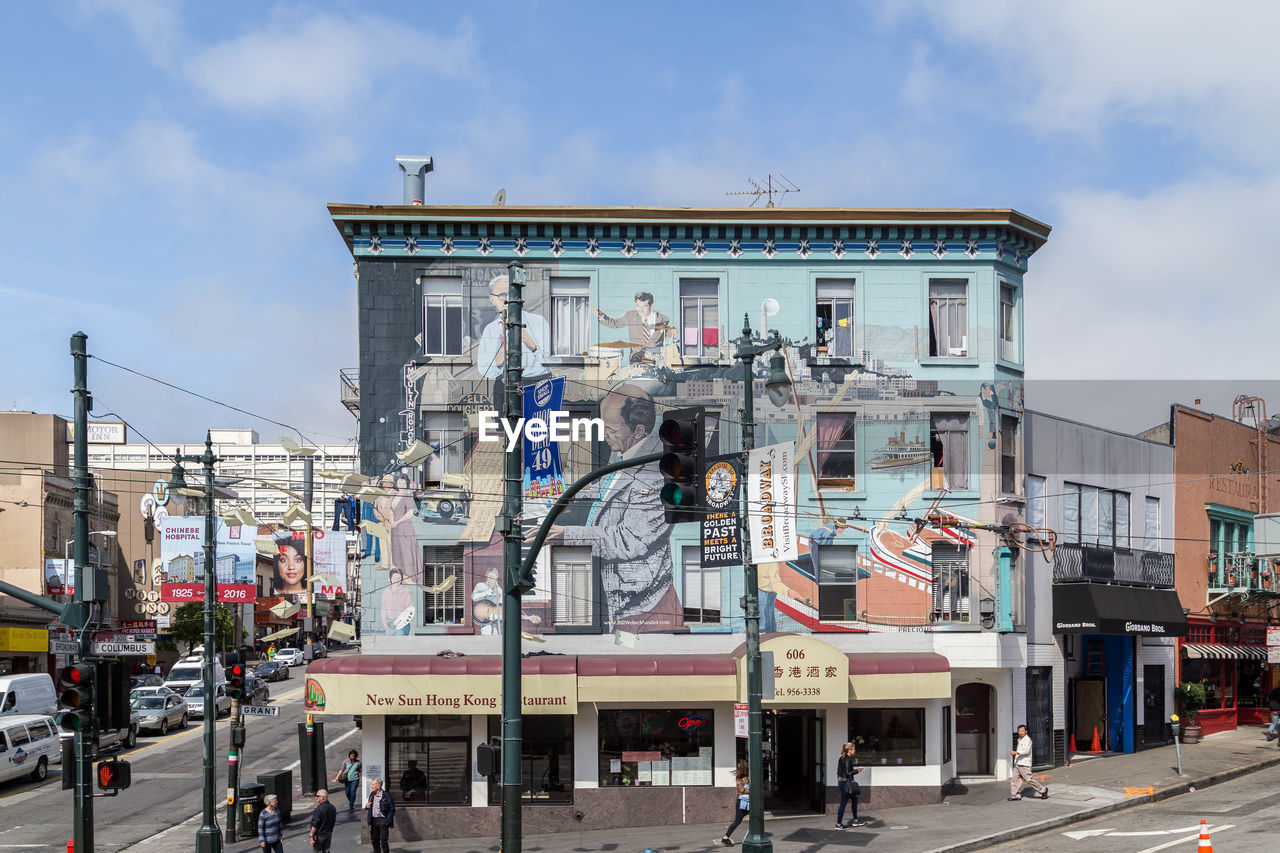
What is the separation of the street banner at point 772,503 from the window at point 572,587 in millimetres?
4850

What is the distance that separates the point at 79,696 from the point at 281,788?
10581 millimetres

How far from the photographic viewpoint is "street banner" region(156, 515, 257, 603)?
177 feet

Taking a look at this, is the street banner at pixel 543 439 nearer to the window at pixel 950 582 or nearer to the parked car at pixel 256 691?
the window at pixel 950 582

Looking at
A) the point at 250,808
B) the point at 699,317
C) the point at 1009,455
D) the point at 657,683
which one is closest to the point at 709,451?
the point at 699,317

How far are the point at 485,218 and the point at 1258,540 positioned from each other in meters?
30.1

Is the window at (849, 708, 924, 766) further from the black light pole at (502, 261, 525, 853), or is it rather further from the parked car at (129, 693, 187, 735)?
the parked car at (129, 693, 187, 735)

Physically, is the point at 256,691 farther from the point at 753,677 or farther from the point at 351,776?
the point at 753,677

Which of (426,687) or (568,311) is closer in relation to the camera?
(426,687)

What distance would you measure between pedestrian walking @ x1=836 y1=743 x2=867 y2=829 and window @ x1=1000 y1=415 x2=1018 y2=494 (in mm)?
8447

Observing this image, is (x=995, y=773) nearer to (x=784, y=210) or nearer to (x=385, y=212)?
(x=784, y=210)

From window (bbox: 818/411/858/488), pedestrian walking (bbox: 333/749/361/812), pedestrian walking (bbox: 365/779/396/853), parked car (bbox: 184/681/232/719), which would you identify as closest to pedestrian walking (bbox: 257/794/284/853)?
pedestrian walking (bbox: 365/779/396/853)

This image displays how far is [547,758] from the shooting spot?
2866 centimetres

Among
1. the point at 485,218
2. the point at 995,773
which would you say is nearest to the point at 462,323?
the point at 485,218

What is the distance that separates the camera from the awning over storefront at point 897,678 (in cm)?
2841
